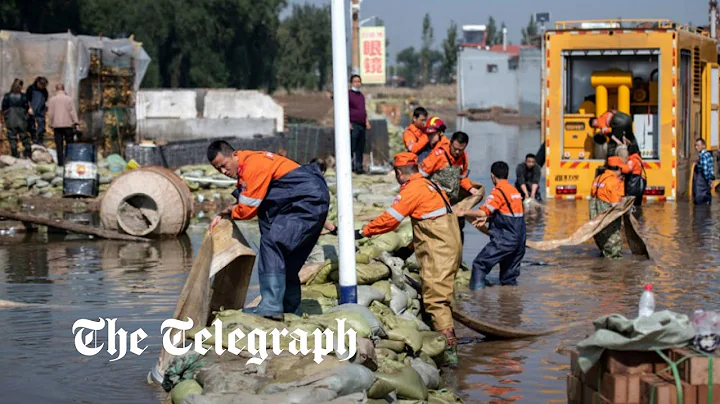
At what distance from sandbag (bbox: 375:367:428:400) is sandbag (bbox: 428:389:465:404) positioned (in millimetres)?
115

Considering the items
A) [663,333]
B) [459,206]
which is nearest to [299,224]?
[663,333]

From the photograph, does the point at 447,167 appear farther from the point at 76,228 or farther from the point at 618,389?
the point at 618,389

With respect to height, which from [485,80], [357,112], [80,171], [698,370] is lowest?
[698,370]

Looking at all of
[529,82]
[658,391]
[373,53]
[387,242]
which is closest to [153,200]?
[387,242]

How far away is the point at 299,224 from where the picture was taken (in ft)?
25.3

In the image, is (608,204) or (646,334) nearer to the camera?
(646,334)

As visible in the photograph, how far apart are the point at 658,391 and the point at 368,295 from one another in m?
3.58

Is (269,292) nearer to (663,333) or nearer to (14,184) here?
(663,333)

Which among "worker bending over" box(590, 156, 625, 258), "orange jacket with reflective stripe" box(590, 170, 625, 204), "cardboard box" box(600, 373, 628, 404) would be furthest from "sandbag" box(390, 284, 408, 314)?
"orange jacket with reflective stripe" box(590, 170, 625, 204)

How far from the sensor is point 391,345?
7.57 metres

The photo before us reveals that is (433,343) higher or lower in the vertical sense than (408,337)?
lower

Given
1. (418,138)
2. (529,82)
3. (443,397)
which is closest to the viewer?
(443,397)

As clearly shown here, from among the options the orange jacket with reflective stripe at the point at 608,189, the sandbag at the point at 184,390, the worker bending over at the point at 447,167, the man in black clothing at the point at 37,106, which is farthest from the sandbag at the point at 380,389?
the man in black clothing at the point at 37,106

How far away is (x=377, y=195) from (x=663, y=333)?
12.6 m
